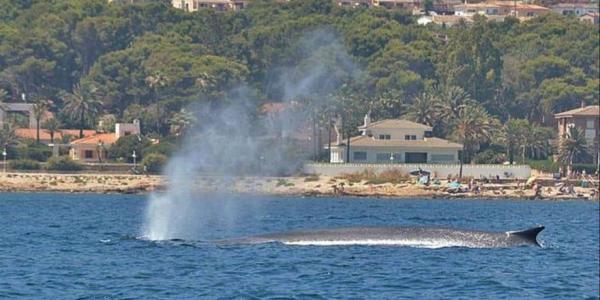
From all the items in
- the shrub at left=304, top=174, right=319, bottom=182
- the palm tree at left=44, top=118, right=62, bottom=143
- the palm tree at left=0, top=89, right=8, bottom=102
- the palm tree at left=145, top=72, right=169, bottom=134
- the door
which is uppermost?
the palm tree at left=145, top=72, right=169, bottom=134

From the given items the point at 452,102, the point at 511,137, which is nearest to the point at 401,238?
the point at 511,137

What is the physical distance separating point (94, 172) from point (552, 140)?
4665 centimetres

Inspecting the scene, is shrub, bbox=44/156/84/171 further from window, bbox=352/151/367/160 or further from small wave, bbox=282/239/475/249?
small wave, bbox=282/239/475/249

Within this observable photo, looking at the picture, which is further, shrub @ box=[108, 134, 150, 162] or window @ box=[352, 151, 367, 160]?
window @ box=[352, 151, 367, 160]

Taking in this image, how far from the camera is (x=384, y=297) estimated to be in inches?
1687

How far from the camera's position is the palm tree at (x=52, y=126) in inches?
6143

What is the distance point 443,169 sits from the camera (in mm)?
145500

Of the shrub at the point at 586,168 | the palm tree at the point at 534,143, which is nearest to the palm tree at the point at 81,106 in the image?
the palm tree at the point at 534,143

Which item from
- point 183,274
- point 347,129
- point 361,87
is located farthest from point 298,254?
point 361,87

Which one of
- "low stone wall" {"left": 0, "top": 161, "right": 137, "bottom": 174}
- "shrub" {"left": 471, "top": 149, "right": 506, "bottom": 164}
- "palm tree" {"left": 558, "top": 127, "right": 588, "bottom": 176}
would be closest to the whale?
"low stone wall" {"left": 0, "top": 161, "right": 137, "bottom": 174}

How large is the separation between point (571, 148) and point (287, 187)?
2927cm

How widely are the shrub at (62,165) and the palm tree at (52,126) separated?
13775mm

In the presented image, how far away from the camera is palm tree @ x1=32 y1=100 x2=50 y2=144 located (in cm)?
15391

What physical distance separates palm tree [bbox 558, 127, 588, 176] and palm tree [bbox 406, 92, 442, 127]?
1349 centimetres
